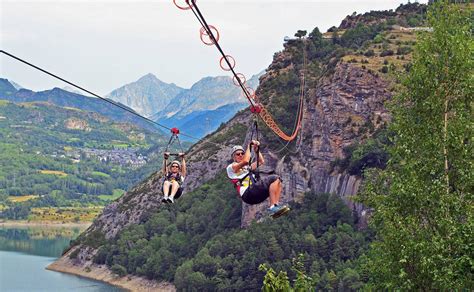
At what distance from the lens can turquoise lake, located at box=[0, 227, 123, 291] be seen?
110125 millimetres

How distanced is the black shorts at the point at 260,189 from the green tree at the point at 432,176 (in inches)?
170

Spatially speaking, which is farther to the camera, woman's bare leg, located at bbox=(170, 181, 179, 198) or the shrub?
the shrub

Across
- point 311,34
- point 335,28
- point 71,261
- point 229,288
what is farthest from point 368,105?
point 71,261

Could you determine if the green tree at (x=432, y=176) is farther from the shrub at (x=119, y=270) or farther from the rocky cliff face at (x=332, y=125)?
the shrub at (x=119, y=270)

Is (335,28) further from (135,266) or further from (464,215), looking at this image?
(464,215)

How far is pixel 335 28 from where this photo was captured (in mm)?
134125

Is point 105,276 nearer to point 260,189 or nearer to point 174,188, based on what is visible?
point 174,188

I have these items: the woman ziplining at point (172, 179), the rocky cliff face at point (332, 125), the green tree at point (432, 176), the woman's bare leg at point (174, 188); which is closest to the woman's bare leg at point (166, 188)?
the woman ziplining at point (172, 179)

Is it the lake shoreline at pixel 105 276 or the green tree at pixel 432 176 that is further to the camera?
the lake shoreline at pixel 105 276

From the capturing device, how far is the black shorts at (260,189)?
1697 centimetres

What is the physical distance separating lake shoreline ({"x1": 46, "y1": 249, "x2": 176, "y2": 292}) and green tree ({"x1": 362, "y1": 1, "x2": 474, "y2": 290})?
85.5 m

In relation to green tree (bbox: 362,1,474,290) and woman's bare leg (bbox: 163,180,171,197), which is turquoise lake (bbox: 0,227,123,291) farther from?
green tree (bbox: 362,1,474,290)

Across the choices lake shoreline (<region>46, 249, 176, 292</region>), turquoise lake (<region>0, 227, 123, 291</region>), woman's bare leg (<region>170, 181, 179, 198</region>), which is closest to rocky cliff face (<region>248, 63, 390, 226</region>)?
lake shoreline (<region>46, 249, 176, 292</region>)

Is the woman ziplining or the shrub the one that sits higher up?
the woman ziplining
